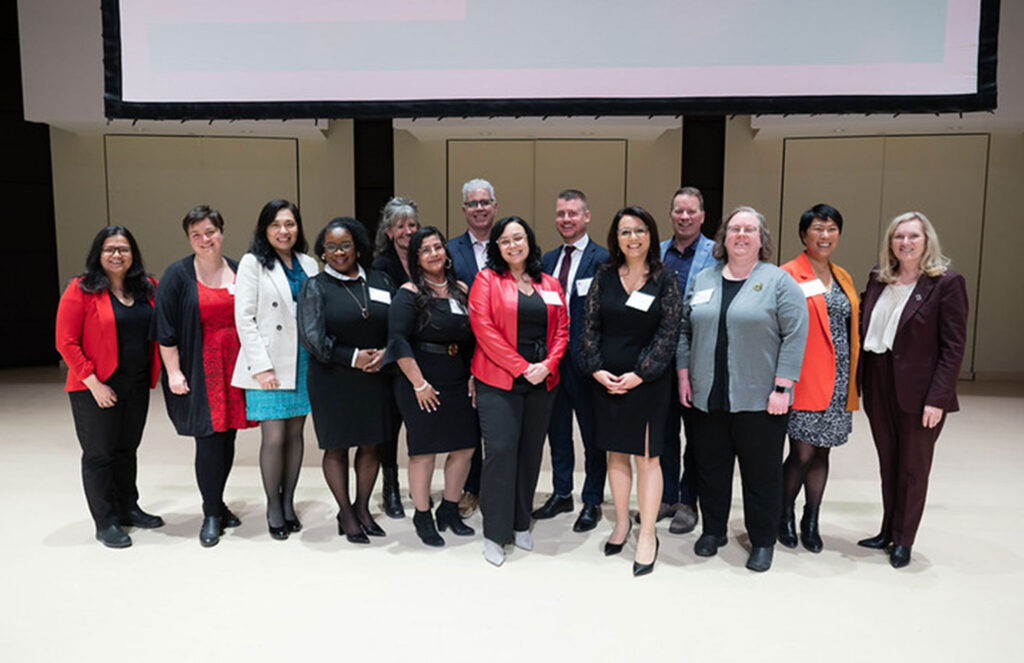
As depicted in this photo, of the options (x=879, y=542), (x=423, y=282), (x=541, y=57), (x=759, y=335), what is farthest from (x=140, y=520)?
(x=879, y=542)

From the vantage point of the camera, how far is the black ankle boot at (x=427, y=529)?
10.9ft

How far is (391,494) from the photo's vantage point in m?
3.77

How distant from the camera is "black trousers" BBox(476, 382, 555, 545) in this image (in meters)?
3.13

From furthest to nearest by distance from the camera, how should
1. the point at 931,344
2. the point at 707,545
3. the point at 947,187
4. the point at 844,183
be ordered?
the point at 844,183 → the point at 947,187 → the point at 707,545 → the point at 931,344

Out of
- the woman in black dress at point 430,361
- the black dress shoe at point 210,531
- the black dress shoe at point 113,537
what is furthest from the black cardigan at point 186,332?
the woman in black dress at point 430,361

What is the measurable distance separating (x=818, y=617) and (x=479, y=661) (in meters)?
1.31

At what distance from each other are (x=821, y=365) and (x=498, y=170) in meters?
5.69

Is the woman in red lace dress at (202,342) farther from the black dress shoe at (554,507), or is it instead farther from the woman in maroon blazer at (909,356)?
the woman in maroon blazer at (909,356)

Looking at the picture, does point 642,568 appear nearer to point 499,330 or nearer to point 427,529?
point 427,529

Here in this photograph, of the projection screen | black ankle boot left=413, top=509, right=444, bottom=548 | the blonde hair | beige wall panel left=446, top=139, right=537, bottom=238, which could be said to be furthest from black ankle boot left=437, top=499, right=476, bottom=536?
beige wall panel left=446, top=139, right=537, bottom=238

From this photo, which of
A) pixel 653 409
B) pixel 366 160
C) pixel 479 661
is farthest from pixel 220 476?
pixel 366 160

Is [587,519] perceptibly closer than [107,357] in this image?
No

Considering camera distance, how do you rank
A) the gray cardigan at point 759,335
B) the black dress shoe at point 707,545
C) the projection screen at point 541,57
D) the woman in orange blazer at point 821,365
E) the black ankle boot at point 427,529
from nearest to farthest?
the gray cardigan at point 759,335 → the woman in orange blazer at point 821,365 → the black dress shoe at point 707,545 → the black ankle boot at point 427,529 → the projection screen at point 541,57

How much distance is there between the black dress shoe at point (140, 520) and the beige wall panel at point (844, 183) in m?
6.93
